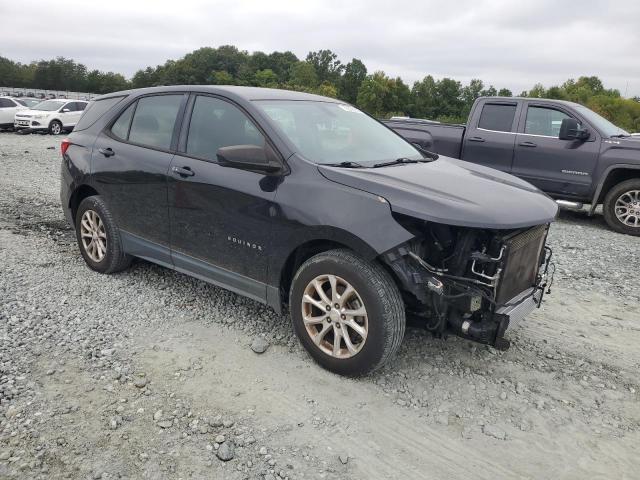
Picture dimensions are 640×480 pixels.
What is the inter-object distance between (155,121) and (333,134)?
5.19 ft

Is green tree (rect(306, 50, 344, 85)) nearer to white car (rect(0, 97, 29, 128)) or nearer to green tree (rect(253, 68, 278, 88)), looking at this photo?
green tree (rect(253, 68, 278, 88))

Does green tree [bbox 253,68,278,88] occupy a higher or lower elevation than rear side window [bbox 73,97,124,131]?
higher

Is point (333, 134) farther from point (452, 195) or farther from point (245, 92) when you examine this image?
point (452, 195)

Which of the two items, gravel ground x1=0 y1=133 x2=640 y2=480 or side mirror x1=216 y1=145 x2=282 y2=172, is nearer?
gravel ground x1=0 y1=133 x2=640 y2=480

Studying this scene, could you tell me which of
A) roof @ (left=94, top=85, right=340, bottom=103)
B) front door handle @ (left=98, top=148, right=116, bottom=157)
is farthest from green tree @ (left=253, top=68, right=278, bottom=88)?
roof @ (left=94, top=85, right=340, bottom=103)

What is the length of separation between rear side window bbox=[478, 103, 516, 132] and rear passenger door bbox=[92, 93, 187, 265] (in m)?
6.13

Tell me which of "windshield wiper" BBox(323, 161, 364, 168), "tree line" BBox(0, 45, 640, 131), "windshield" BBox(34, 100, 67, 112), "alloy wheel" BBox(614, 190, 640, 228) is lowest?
"alloy wheel" BBox(614, 190, 640, 228)

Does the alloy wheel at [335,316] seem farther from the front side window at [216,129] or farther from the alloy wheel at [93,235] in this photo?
the alloy wheel at [93,235]

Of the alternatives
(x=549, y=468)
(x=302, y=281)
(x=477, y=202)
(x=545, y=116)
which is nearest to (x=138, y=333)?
(x=302, y=281)

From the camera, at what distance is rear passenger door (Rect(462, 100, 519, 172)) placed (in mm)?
8688

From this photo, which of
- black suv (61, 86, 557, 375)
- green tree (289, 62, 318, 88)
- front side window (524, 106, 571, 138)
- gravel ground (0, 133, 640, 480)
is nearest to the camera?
gravel ground (0, 133, 640, 480)

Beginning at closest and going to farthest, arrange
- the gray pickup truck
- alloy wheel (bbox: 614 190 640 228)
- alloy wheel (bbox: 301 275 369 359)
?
alloy wheel (bbox: 301 275 369 359)
alloy wheel (bbox: 614 190 640 228)
the gray pickup truck

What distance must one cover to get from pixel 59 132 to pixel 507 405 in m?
23.6

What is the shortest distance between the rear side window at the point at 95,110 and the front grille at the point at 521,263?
3756 millimetres
